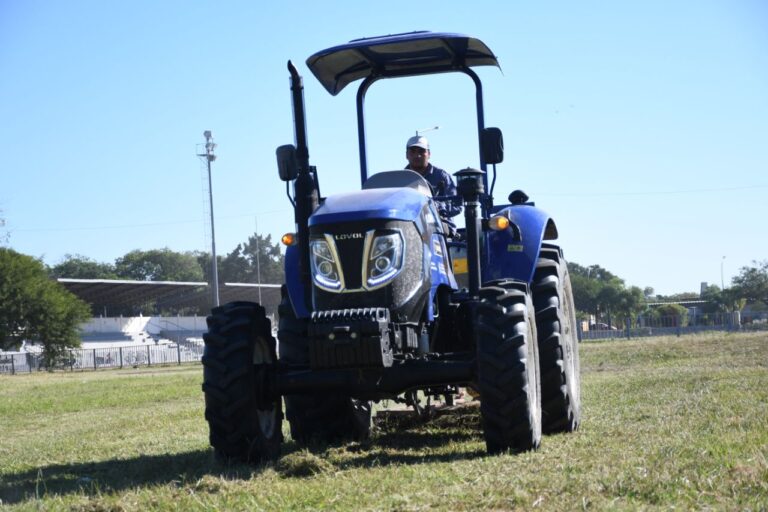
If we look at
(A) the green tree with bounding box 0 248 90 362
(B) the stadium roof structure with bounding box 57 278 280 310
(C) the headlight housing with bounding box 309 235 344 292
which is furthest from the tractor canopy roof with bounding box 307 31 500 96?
(B) the stadium roof structure with bounding box 57 278 280 310

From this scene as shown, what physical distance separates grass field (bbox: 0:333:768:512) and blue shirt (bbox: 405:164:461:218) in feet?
6.54

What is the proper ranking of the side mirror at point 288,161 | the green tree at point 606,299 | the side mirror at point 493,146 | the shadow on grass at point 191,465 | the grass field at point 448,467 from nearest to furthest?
the grass field at point 448,467 < the shadow on grass at point 191,465 < the side mirror at point 288,161 < the side mirror at point 493,146 < the green tree at point 606,299

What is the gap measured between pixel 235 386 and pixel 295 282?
122 centimetres

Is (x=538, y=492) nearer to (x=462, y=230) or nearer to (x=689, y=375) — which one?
(x=462, y=230)

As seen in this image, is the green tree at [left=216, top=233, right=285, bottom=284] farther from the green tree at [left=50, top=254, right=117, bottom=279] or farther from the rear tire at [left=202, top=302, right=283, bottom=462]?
the rear tire at [left=202, top=302, right=283, bottom=462]

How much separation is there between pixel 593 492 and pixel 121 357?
48.5 meters

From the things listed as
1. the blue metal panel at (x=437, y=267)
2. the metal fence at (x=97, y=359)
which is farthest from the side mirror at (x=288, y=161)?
the metal fence at (x=97, y=359)

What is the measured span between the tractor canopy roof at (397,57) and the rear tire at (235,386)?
2637 mm

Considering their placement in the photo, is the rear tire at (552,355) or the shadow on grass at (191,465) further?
the rear tire at (552,355)

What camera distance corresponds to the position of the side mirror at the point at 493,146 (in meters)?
8.58

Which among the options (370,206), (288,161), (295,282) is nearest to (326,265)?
(370,206)

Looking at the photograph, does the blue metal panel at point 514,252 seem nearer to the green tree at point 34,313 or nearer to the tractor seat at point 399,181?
the tractor seat at point 399,181

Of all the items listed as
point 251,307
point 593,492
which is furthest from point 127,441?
point 593,492

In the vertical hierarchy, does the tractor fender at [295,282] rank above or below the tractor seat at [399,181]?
below
